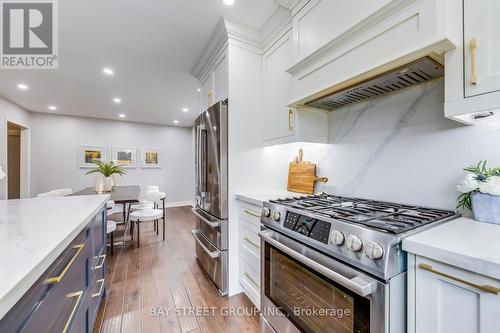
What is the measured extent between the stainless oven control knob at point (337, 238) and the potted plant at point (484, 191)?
0.65 m

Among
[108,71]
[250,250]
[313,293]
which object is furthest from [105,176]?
[313,293]

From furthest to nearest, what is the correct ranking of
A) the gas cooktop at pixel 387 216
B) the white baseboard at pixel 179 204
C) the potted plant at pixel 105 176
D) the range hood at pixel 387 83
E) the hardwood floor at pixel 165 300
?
1. the white baseboard at pixel 179 204
2. the potted plant at pixel 105 176
3. the hardwood floor at pixel 165 300
4. the range hood at pixel 387 83
5. the gas cooktop at pixel 387 216

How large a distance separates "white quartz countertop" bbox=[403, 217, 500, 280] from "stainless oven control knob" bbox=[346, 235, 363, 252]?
14 cm

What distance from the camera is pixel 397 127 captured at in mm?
1369

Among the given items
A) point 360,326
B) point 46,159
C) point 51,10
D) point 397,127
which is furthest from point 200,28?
point 46,159

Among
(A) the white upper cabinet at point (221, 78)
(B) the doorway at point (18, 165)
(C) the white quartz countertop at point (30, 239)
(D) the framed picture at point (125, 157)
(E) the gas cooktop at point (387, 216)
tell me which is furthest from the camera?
(D) the framed picture at point (125, 157)

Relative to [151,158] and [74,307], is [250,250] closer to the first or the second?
[74,307]

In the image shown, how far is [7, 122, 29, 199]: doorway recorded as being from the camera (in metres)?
4.78

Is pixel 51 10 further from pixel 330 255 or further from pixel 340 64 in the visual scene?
pixel 330 255

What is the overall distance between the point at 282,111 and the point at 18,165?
6423mm

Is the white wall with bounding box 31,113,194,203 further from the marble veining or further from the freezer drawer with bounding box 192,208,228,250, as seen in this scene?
the marble veining

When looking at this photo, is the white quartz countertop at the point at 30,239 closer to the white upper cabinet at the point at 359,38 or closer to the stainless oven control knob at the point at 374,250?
the stainless oven control knob at the point at 374,250

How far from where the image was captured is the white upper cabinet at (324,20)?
3.64 ft
